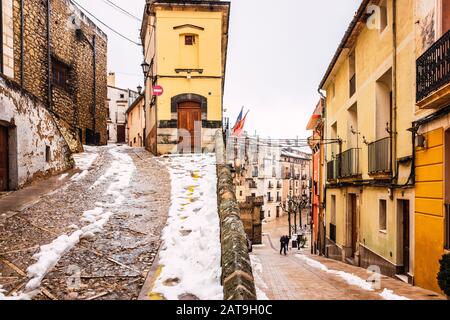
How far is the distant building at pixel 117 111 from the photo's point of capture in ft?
142

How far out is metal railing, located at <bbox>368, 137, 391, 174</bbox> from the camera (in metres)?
9.70

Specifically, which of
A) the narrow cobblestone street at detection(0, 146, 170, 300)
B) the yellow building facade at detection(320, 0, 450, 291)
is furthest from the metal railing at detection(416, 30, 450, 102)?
the narrow cobblestone street at detection(0, 146, 170, 300)

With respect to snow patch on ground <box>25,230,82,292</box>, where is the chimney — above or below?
above

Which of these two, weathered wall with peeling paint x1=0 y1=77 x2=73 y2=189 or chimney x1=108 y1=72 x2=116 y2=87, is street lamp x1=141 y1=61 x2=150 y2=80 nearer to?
weathered wall with peeling paint x1=0 y1=77 x2=73 y2=189

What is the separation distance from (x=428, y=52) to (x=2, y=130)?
9.09m

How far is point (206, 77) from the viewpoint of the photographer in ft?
53.6

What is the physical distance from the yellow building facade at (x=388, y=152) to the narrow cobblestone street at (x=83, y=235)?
211 inches

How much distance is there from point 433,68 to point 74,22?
18.9 meters

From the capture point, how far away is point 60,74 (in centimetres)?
1878

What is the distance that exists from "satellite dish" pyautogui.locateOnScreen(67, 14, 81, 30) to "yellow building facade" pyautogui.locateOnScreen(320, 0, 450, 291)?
13773 mm

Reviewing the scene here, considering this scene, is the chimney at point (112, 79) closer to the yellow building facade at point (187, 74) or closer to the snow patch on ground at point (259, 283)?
the yellow building facade at point (187, 74)

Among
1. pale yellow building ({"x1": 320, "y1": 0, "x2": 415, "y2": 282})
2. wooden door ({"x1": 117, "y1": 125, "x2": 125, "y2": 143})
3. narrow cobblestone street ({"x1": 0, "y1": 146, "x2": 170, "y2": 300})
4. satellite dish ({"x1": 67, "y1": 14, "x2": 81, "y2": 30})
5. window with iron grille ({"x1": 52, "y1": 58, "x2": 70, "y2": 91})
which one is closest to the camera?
narrow cobblestone street ({"x1": 0, "y1": 146, "x2": 170, "y2": 300})

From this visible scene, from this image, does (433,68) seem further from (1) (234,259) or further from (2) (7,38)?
(2) (7,38)
